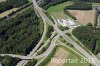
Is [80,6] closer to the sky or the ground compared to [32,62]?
closer to the ground

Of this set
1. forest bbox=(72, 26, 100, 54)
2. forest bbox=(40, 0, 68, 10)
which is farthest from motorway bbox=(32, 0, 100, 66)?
forest bbox=(40, 0, 68, 10)

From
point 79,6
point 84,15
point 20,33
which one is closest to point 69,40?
point 20,33

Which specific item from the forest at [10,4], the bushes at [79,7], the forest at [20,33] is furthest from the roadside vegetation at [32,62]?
the bushes at [79,7]

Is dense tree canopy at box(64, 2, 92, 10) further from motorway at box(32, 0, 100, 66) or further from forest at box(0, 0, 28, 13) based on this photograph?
forest at box(0, 0, 28, 13)

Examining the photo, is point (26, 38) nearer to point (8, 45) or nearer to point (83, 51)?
point (8, 45)

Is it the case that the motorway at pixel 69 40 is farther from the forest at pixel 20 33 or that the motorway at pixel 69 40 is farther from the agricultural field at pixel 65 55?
the forest at pixel 20 33

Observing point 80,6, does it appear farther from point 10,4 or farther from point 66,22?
point 10,4
